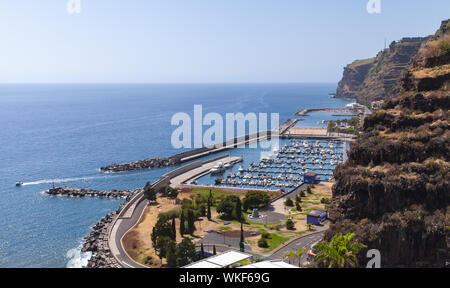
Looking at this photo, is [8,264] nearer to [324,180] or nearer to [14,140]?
[324,180]

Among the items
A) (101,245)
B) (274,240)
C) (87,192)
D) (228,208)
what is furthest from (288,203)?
(87,192)

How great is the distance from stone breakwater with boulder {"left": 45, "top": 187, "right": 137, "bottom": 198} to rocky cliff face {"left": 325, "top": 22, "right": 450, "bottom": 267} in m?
51.9

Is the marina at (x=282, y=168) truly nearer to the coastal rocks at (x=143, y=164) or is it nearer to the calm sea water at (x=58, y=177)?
the coastal rocks at (x=143, y=164)

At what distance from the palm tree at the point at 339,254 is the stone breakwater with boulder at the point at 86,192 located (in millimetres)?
55491

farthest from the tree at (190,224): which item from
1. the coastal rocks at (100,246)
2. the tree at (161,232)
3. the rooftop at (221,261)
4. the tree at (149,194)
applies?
the rooftop at (221,261)

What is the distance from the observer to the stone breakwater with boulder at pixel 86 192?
8484 centimetres

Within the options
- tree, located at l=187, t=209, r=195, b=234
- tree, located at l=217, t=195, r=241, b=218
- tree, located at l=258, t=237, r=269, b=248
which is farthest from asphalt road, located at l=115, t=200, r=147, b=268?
tree, located at l=258, t=237, r=269, b=248

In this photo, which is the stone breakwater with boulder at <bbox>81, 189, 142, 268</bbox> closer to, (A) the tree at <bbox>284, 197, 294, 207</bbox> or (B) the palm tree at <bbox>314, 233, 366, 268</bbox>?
(B) the palm tree at <bbox>314, 233, 366, 268</bbox>

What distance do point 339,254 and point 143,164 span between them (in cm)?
8397

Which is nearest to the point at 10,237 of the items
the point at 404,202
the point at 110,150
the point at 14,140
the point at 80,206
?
the point at 80,206

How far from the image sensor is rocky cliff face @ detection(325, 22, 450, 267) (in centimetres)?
4119

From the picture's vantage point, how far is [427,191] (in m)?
43.1

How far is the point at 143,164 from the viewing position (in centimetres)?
11219

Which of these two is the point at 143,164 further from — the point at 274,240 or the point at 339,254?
the point at 339,254
